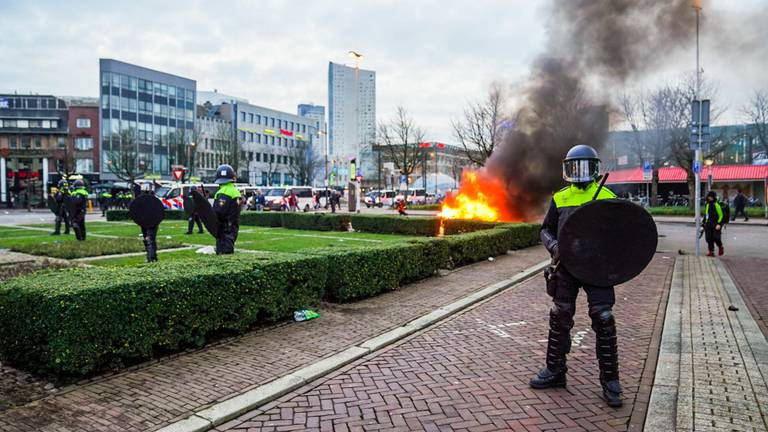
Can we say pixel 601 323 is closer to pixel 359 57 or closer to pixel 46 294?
pixel 46 294

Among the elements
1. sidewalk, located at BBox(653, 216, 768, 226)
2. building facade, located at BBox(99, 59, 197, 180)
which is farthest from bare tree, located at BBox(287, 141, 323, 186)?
sidewalk, located at BBox(653, 216, 768, 226)

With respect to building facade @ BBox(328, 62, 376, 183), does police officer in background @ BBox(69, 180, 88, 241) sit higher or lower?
lower

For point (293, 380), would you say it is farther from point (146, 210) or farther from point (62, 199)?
point (62, 199)

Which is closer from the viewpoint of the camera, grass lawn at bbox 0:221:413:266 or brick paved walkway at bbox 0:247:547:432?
brick paved walkway at bbox 0:247:547:432

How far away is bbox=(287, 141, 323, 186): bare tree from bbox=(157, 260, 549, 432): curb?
221 feet

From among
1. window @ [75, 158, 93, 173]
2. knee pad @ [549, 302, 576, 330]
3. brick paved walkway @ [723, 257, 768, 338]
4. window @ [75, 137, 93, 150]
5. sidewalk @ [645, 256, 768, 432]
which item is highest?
window @ [75, 137, 93, 150]

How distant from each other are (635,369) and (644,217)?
1.76 meters

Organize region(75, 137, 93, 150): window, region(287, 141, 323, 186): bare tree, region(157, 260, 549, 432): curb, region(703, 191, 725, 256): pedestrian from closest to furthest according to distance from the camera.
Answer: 1. region(157, 260, 549, 432): curb
2. region(703, 191, 725, 256): pedestrian
3. region(75, 137, 93, 150): window
4. region(287, 141, 323, 186): bare tree

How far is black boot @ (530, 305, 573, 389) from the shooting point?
432 centimetres

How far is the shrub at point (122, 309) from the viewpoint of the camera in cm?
428

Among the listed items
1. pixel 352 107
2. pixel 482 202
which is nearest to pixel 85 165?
pixel 352 107

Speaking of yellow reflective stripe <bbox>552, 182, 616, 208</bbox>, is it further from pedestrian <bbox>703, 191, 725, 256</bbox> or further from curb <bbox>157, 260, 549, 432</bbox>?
pedestrian <bbox>703, 191, 725, 256</bbox>

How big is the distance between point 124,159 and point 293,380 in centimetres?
5379

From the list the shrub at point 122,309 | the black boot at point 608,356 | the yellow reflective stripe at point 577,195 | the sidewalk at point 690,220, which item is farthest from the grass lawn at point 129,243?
the sidewalk at point 690,220
